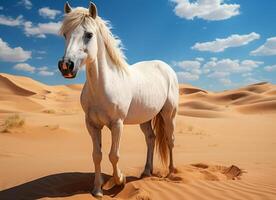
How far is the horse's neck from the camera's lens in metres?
4.00

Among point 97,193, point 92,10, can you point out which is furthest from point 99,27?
point 97,193

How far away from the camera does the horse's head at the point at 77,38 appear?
3.30 meters

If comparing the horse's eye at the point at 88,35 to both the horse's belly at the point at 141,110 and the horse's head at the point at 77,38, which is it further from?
the horse's belly at the point at 141,110

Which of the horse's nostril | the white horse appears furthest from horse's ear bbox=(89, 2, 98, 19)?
the horse's nostril

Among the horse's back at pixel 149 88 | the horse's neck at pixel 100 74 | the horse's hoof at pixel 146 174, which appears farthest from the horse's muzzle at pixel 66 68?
the horse's hoof at pixel 146 174

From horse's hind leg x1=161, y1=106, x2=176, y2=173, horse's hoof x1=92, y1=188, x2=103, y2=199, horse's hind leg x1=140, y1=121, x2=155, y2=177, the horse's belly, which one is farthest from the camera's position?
horse's hind leg x1=140, y1=121, x2=155, y2=177

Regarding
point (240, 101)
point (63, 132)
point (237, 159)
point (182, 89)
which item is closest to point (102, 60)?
point (237, 159)

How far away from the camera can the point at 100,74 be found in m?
4.05

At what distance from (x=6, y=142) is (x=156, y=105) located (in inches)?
260

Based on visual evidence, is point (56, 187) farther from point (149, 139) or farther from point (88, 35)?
point (88, 35)

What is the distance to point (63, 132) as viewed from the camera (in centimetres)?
1208

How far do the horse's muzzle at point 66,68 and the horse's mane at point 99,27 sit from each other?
0.56 meters

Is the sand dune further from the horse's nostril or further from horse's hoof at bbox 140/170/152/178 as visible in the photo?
the horse's nostril

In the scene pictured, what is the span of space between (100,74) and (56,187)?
199cm
